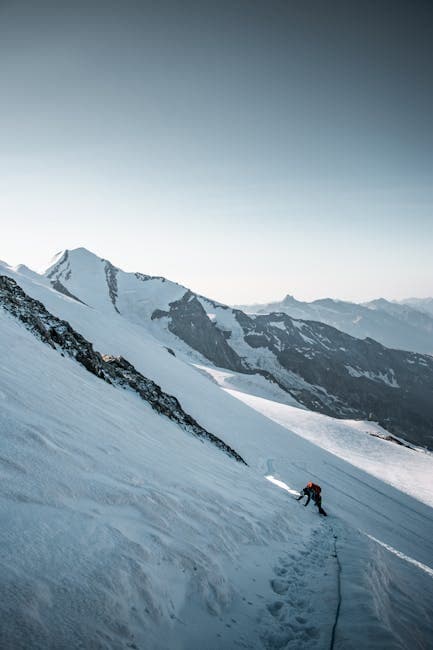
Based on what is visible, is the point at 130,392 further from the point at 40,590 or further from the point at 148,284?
the point at 148,284

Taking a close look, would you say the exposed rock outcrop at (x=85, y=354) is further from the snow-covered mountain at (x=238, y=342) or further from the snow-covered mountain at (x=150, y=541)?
the snow-covered mountain at (x=238, y=342)

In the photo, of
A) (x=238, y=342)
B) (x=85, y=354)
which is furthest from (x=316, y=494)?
(x=238, y=342)

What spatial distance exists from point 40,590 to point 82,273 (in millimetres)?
135312

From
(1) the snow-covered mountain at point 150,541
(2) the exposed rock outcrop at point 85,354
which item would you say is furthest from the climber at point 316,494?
(2) the exposed rock outcrop at point 85,354

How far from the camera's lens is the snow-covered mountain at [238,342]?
11089 cm

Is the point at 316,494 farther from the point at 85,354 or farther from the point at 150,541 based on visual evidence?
the point at 85,354

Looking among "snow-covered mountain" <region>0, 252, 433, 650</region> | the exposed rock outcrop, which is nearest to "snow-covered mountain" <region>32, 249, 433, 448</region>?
the exposed rock outcrop

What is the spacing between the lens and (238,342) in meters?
139

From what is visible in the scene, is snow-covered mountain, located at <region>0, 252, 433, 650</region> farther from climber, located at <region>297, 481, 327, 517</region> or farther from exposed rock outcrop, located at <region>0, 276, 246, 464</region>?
climber, located at <region>297, 481, 327, 517</region>

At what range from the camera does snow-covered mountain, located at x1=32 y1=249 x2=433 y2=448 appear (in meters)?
111

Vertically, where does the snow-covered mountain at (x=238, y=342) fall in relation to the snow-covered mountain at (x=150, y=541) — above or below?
above

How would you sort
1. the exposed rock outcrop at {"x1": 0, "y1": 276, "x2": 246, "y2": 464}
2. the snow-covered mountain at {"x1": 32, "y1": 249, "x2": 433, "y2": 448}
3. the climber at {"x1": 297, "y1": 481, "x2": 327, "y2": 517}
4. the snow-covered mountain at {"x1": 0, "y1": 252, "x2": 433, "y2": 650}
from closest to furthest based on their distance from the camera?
the snow-covered mountain at {"x1": 0, "y1": 252, "x2": 433, "y2": 650}, the climber at {"x1": 297, "y1": 481, "x2": 327, "y2": 517}, the exposed rock outcrop at {"x1": 0, "y1": 276, "x2": 246, "y2": 464}, the snow-covered mountain at {"x1": 32, "y1": 249, "x2": 433, "y2": 448}

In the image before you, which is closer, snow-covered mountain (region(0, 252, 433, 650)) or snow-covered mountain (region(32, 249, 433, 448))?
snow-covered mountain (region(0, 252, 433, 650))

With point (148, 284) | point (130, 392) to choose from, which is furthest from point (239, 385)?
point (148, 284)
